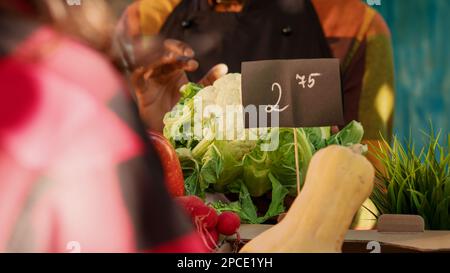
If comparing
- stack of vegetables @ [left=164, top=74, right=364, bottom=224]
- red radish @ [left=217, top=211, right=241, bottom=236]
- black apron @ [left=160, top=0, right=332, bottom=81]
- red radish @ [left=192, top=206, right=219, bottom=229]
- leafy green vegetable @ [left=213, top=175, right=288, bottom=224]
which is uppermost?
black apron @ [left=160, top=0, right=332, bottom=81]

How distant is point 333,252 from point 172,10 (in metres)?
2.01

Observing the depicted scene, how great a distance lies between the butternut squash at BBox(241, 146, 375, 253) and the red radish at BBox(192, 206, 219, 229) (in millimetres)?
299

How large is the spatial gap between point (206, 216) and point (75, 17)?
69 centimetres

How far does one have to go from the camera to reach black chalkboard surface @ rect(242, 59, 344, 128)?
105 cm

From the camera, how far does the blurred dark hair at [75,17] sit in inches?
12.9

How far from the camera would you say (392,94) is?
96.5 inches

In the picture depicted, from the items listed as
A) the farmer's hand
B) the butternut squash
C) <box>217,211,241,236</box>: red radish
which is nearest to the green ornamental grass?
<box>217,211,241,236</box>: red radish

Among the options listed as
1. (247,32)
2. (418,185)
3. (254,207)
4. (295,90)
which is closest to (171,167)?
(295,90)

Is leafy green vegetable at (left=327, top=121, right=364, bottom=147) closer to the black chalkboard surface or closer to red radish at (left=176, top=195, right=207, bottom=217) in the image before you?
the black chalkboard surface

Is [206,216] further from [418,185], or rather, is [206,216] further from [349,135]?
[349,135]

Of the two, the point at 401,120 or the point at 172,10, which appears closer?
the point at 401,120

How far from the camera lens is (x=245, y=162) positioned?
153cm

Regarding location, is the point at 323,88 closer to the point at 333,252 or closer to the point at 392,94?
the point at 333,252
